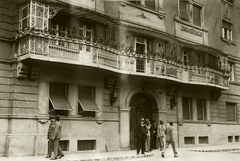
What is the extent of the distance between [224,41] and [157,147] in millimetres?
12442

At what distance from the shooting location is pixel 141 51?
20906 millimetres

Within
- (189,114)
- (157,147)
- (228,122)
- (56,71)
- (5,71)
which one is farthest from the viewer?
(228,122)

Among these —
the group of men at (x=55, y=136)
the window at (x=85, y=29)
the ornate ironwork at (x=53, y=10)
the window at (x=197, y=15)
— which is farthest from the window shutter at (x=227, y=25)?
the group of men at (x=55, y=136)

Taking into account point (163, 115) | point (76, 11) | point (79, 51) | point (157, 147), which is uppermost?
point (76, 11)

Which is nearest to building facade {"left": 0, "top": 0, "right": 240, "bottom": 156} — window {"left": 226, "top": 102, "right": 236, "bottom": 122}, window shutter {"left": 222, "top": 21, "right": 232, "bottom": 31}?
window {"left": 226, "top": 102, "right": 236, "bottom": 122}

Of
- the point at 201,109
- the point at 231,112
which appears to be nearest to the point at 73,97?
the point at 201,109

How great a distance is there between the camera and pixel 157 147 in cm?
2164

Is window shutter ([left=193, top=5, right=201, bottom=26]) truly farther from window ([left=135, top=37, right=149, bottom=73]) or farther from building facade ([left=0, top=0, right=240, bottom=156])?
window ([left=135, top=37, right=149, bottom=73])

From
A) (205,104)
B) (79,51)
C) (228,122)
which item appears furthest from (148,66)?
(228,122)

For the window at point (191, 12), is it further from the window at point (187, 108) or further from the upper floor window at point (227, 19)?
the window at point (187, 108)

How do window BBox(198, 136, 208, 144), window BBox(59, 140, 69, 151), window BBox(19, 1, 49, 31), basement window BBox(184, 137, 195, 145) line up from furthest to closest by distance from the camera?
window BBox(198, 136, 208, 144)
basement window BBox(184, 137, 195, 145)
window BBox(59, 140, 69, 151)
window BBox(19, 1, 49, 31)

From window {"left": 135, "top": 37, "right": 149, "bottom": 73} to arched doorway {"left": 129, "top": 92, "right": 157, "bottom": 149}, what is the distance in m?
2.31

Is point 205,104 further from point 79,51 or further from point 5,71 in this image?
point 5,71

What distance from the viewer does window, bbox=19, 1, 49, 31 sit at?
15.5 meters
